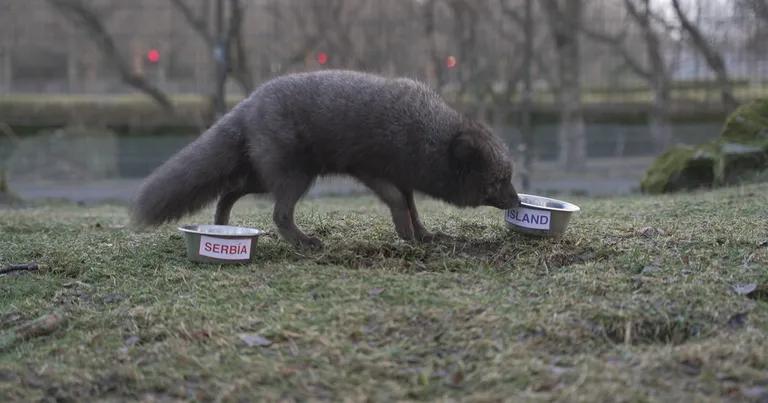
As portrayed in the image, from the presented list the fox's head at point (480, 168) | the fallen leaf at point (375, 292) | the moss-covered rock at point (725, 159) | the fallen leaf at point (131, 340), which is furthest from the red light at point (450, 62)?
the fallen leaf at point (131, 340)

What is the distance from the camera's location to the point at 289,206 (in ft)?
20.1

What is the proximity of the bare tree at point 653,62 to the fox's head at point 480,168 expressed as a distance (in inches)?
394

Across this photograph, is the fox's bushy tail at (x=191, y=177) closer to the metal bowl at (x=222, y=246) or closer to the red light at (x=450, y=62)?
the metal bowl at (x=222, y=246)

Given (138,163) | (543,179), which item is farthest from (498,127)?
(138,163)

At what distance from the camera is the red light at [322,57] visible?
725 inches

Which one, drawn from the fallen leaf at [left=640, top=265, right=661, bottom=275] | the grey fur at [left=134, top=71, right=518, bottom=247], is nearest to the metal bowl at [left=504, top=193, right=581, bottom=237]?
the grey fur at [left=134, top=71, right=518, bottom=247]

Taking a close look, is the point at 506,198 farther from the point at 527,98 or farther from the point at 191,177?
the point at 527,98

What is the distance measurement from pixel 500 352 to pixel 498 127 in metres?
14.0

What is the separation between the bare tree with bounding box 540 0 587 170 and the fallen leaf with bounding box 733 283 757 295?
1173 centimetres

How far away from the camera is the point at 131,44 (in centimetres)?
1859

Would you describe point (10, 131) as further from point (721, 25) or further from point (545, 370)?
point (545, 370)

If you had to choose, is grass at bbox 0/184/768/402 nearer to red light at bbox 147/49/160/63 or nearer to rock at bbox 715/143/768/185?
rock at bbox 715/143/768/185

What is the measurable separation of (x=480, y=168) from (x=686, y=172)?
5.48 meters

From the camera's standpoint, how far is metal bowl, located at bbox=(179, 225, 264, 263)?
5551 mm
